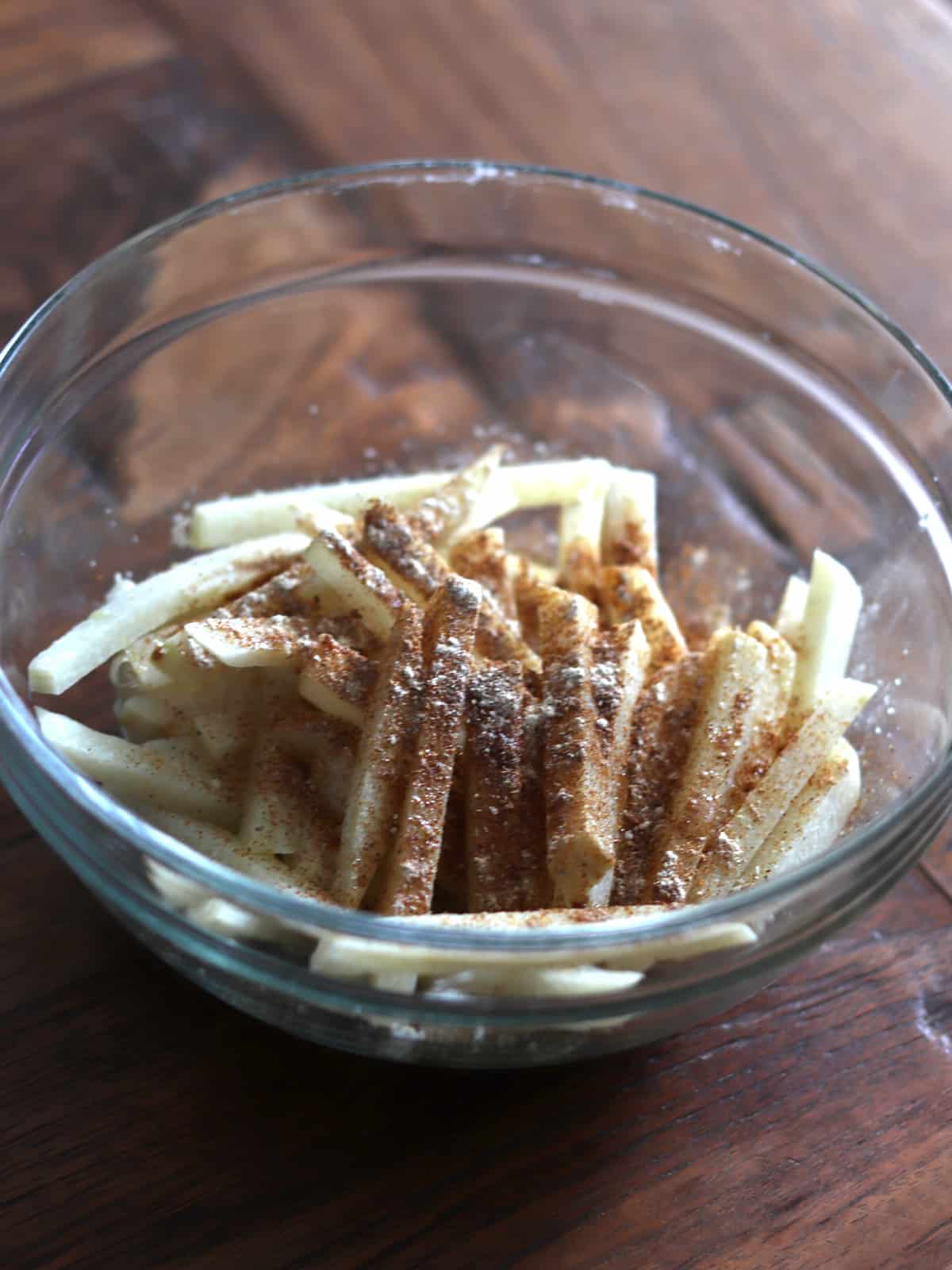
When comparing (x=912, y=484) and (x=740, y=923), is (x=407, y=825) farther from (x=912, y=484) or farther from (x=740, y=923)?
(x=912, y=484)

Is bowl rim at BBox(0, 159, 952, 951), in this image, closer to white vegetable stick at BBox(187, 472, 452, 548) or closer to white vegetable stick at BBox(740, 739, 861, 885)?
white vegetable stick at BBox(740, 739, 861, 885)

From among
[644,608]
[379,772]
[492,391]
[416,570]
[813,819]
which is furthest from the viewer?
[492,391]

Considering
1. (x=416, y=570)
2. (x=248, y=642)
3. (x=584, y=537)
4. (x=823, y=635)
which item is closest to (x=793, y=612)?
(x=823, y=635)

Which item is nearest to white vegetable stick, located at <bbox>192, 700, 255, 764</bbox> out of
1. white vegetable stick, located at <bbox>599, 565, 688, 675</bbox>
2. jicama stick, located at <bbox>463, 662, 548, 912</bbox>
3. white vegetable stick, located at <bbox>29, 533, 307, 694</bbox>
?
white vegetable stick, located at <bbox>29, 533, 307, 694</bbox>

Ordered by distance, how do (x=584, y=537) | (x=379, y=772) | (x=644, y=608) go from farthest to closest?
(x=584, y=537) < (x=644, y=608) < (x=379, y=772)

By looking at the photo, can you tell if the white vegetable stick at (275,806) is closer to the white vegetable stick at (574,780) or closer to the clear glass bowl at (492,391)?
the clear glass bowl at (492,391)

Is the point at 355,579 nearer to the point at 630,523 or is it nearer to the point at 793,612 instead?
the point at 630,523
